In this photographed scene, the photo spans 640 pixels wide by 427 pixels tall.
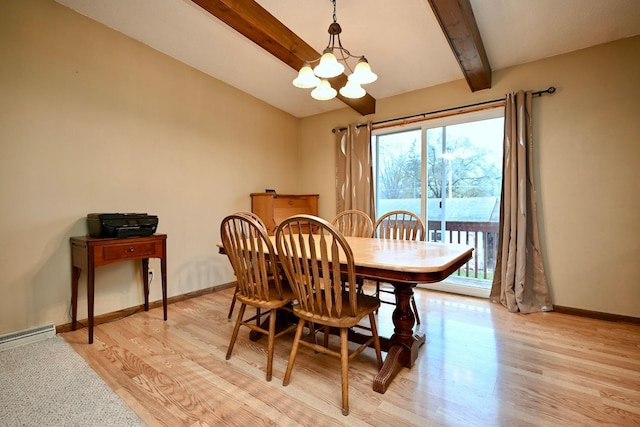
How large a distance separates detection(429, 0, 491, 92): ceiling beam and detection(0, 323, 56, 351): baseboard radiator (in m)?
3.44

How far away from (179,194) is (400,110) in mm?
2765

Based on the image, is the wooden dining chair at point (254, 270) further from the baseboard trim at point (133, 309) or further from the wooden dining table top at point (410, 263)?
the baseboard trim at point (133, 309)

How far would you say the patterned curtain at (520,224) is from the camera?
8.52 ft

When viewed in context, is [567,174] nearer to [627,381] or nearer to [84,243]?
[627,381]

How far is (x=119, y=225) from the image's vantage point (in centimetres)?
210

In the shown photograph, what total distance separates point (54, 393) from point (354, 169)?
3304 mm

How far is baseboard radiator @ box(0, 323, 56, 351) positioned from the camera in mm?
1835

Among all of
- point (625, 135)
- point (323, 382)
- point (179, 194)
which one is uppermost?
point (625, 135)

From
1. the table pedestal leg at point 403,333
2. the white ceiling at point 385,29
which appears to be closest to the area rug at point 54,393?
the table pedestal leg at point 403,333

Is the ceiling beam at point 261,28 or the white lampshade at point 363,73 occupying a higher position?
the ceiling beam at point 261,28

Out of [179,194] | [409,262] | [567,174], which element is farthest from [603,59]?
[179,194]

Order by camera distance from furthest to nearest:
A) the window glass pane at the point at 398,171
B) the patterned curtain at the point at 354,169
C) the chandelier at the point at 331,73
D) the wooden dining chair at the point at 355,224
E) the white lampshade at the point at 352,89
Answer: the patterned curtain at the point at 354,169
the window glass pane at the point at 398,171
the wooden dining chair at the point at 355,224
the white lampshade at the point at 352,89
the chandelier at the point at 331,73

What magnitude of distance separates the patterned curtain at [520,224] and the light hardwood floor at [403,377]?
31cm

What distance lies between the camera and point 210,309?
262 cm
